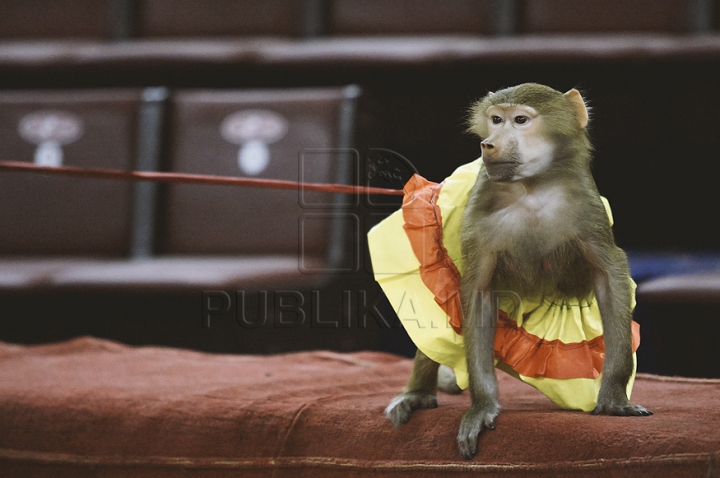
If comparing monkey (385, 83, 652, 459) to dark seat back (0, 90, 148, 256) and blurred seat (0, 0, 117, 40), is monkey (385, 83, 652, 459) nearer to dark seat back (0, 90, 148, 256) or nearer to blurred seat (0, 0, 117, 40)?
dark seat back (0, 90, 148, 256)

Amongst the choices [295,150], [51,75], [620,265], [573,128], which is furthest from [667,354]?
[51,75]

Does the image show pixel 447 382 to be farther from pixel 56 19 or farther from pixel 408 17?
pixel 56 19

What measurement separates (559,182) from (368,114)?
45.8 inches

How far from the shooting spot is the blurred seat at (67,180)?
7.20 ft

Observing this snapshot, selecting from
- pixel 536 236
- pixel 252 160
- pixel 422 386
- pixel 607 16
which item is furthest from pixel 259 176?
pixel 536 236

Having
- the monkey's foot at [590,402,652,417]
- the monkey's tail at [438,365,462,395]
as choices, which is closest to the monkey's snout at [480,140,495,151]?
the monkey's foot at [590,402,652,417]

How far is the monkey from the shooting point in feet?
3.14

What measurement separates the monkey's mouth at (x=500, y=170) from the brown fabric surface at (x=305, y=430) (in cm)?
31

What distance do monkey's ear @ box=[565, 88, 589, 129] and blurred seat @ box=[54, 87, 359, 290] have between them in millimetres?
1001

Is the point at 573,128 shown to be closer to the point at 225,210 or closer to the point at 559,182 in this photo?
the point at 559,182

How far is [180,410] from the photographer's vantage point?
1148 millimetres

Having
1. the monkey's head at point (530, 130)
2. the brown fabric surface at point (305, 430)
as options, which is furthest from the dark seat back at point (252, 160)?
the monkey's head at point (530, 130)

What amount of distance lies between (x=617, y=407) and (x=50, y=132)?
6.06ft

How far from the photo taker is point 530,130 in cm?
96
